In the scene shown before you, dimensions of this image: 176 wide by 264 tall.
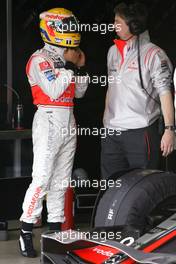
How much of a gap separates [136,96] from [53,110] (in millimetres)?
496

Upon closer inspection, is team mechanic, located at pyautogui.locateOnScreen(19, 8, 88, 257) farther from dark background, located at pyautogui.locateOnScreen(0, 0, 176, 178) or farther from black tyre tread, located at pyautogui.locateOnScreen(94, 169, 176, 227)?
black tyre tread, located at pyautogui.locateOnScreen(94, 169, 176, 227)

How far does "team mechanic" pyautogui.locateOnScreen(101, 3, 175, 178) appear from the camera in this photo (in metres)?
4.90

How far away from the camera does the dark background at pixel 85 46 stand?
6.15 metres

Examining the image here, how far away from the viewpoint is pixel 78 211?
6305mm

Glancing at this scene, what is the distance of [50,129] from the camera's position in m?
5.02

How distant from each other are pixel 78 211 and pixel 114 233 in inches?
99.3

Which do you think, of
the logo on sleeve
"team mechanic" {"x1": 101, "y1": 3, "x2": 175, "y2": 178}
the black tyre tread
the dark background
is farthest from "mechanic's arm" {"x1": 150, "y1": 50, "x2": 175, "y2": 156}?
the dark background

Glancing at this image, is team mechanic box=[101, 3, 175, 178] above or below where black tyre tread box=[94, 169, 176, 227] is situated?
above

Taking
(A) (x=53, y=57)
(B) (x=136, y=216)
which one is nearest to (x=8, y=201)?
(A) (x=53, y=57)

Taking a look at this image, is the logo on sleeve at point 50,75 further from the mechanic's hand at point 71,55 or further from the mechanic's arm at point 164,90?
the mechanic's arm at point 164,90
